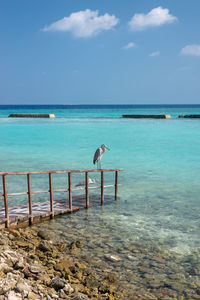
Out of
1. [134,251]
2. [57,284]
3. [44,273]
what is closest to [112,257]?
[134,251]

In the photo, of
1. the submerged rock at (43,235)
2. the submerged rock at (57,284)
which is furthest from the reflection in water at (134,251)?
the submerged rock at (57,284)

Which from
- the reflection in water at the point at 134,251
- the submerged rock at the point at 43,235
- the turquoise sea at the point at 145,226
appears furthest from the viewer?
the submerged rock at the point at 43,235

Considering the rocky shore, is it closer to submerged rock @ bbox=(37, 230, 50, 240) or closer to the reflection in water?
submerged rock @ bbox=(37, 230, 50, 240)

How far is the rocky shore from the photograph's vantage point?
13.2 ft

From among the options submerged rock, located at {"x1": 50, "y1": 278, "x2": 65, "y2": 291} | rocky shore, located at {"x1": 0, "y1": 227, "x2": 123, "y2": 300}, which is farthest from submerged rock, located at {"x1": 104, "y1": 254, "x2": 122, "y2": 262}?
submerged rock, located at {"x1": 50, "y1": 278, "x2": 65, "y2": 291}

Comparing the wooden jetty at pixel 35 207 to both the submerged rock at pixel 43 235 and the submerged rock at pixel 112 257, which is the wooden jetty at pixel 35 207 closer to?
the submerged rock at pixel 43 235

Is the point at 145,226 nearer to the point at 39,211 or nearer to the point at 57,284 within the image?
the point at 39,211

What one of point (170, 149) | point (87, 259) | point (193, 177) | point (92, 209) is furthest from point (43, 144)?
point (87, 259)

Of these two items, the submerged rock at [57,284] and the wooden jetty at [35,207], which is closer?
the submerged rock at [57,284]

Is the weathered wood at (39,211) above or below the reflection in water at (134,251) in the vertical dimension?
above

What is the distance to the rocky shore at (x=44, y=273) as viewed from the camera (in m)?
4.03

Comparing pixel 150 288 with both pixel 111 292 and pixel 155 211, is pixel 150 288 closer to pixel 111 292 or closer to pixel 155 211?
pixel 111 292

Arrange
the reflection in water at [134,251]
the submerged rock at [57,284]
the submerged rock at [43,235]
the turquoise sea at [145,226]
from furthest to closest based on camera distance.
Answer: the submerged rock at [43,235] → the turquoise sea at [145,226] → the reflection in water at [134,251] → the submerged rock at [57,284]

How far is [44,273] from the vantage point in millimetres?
4816
